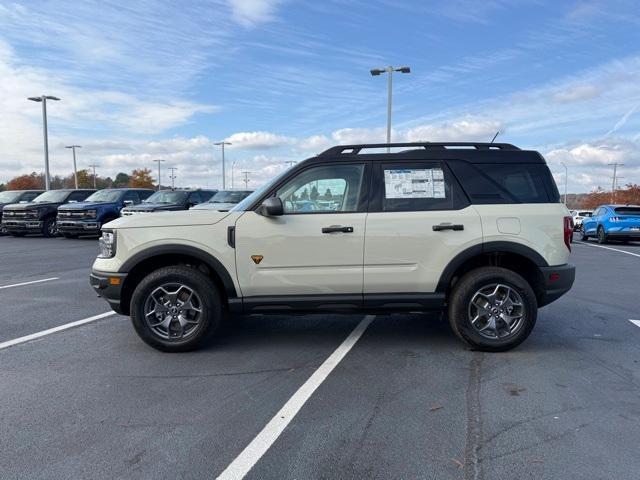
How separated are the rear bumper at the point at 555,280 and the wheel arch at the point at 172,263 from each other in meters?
3.03

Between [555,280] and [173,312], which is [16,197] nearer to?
[173,312]

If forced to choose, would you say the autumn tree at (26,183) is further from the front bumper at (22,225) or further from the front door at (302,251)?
the front door at (302,251)

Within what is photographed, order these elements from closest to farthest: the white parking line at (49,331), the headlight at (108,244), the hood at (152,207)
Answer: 1. the headlight at (108,244)
2. the white parking line at (49,331)
3. the hood at (152,207)

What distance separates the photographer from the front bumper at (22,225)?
18.2 meters

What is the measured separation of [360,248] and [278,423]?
191cm

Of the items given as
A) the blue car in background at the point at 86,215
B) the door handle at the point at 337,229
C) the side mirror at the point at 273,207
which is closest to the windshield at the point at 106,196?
the blue car in background at the point at 86,215

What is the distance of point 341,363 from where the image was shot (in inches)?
178

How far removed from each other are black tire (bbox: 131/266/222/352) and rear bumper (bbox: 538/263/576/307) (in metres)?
3.19

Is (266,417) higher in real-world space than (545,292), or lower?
lower

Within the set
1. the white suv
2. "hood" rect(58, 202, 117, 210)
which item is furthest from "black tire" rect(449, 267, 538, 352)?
"hood" rect(58, 202, 117, 210)

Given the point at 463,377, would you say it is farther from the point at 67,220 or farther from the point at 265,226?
the point at 67,220

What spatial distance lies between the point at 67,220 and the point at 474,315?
16.2 meters

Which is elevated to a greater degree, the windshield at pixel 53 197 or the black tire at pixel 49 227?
the windshield at pixel 53 197

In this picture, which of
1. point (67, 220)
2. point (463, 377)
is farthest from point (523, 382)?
point (67, 220)
